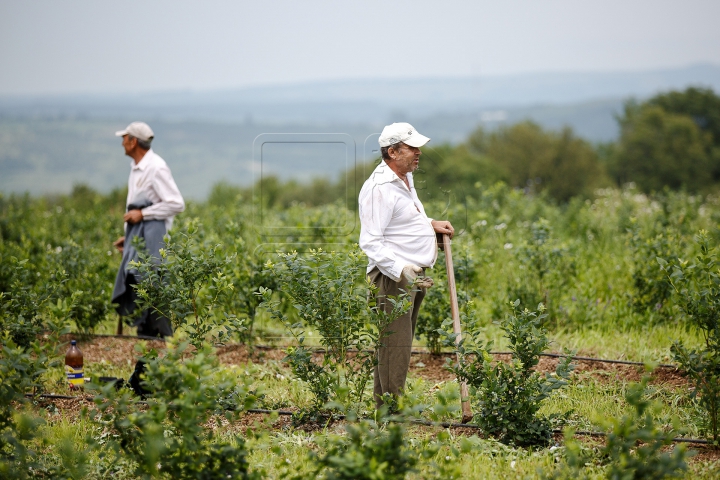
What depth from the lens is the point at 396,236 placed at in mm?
4332

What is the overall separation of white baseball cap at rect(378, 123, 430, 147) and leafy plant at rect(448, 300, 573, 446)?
1.12m

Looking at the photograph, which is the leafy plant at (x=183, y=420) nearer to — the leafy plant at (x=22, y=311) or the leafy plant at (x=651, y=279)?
the leafy plant at (x=22, y=311)

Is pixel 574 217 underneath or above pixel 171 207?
underneath

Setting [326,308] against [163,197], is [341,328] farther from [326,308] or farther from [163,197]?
[163,197]

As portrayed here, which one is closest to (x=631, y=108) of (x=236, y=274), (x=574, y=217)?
(x=574, y=217)

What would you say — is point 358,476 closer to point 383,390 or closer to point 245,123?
point 383,390

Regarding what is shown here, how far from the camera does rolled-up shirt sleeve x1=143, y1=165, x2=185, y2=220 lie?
231 inches

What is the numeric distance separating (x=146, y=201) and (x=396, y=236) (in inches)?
104

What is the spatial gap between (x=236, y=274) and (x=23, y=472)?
3.21 metres

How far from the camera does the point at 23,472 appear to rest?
3.24 meters

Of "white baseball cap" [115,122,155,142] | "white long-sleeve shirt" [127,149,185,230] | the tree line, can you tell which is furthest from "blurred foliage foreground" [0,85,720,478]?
the tree line

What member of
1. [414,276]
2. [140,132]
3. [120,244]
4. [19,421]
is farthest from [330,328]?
[120,244]

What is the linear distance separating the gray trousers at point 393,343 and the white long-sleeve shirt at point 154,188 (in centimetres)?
222

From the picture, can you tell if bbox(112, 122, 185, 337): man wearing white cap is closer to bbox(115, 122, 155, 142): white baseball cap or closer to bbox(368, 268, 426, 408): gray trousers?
bbox(115, 122, 155, 142): white baseball cap
